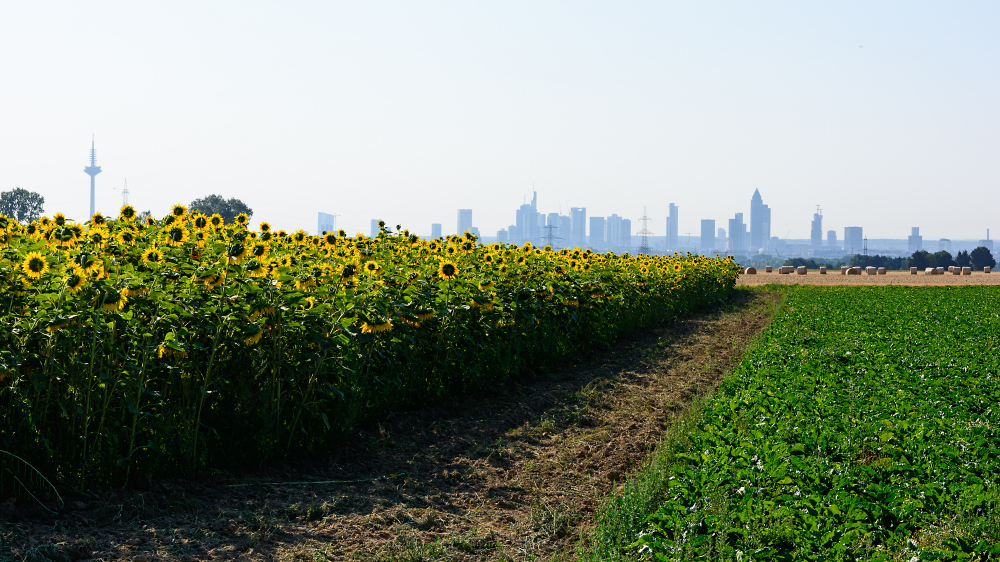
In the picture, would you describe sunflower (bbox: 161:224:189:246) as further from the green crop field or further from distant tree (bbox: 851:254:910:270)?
distant tree (bbox: 851:254:910:270)

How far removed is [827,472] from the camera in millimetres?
5535

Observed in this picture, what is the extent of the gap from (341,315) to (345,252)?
2.29m

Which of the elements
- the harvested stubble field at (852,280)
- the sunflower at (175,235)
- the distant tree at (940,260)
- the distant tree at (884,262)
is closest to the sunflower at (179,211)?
the sunflower at (175,235)

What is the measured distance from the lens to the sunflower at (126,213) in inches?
286

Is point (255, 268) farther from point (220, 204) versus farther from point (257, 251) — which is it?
point (220, 204)

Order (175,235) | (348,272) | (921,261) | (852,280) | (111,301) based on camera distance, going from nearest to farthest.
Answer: (111,301), (175,235), (348,272), (852,280), (921,261)

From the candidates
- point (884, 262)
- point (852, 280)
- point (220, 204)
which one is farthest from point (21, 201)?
point (884, 262)

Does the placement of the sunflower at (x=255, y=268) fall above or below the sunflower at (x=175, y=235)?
below

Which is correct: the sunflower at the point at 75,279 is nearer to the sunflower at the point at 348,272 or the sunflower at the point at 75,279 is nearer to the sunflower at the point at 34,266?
the sunflower at the point at 34,266

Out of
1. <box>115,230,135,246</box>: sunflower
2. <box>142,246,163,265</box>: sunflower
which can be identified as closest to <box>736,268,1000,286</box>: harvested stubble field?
<box>115,230,135,246</box>: sunflower

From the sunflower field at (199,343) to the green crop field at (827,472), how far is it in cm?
241

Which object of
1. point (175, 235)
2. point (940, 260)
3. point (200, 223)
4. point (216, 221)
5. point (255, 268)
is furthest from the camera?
point (940, 260)

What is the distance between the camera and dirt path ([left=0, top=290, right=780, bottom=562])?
4434 millimetres

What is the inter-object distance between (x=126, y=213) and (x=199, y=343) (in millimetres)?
3061
